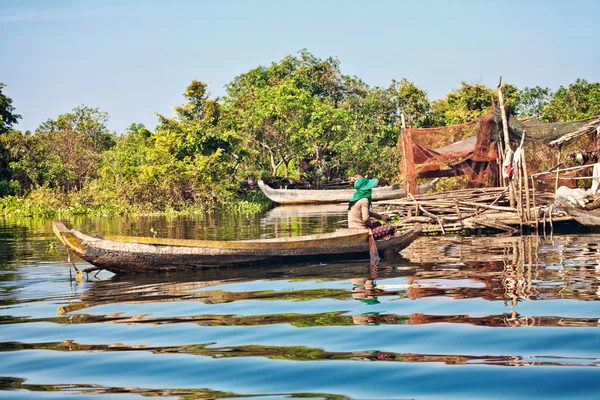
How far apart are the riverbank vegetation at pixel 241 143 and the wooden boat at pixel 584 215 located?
52.9ft

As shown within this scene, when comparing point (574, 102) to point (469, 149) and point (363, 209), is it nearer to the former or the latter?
point (469, 149)

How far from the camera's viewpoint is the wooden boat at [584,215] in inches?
595

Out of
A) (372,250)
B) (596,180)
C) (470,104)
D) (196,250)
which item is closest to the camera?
(196,250)

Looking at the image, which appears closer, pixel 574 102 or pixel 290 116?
pixel 574 102

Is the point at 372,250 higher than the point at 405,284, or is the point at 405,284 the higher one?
the point at 372,250

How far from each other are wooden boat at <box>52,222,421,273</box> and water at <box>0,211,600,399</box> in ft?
0.63

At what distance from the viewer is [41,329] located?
6.73 m

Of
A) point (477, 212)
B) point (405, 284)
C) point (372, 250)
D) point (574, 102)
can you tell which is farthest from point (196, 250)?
point (574, 102)

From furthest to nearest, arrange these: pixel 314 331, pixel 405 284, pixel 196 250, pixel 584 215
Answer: pixel 584 215 < pixel 196 250 < pixel 405 284 < pixel 314 331

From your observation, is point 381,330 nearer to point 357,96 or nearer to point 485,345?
point 485,345

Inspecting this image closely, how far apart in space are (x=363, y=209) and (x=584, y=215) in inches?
248

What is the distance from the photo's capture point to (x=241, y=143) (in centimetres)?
3772

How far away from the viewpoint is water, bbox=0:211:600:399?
14.4ft

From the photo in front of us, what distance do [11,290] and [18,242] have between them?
8461 mm
